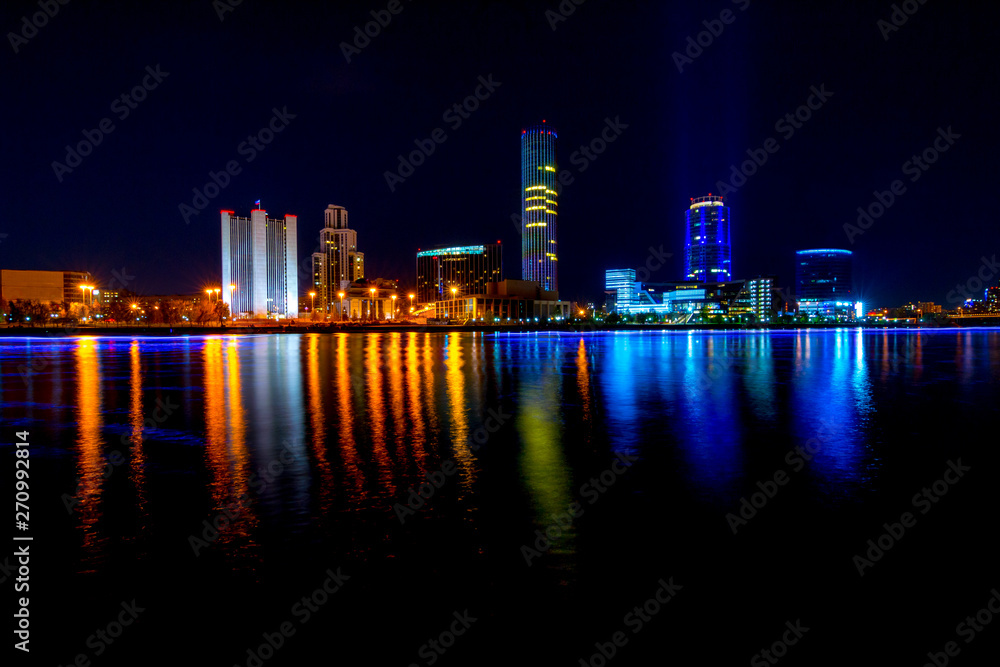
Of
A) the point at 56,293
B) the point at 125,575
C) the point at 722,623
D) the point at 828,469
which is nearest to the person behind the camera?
the point at 722,623

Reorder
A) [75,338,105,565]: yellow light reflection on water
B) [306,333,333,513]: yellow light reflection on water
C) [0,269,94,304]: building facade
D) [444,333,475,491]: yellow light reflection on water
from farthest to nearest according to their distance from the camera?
[0,269,94,304]: building facade, [444,333,475,491]: yellow light reflection on water, [306,333,333,513]: yellow light reflection on water, [75,338,105,565]: yellow light reflection on water

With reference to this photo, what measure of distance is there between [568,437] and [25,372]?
22350mm

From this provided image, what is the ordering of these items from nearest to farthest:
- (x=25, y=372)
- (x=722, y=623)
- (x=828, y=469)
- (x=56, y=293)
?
(x=722, y=623), (x=828, y=469), (x=25, y=372), (x=56, y=293)

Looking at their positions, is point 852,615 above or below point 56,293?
below

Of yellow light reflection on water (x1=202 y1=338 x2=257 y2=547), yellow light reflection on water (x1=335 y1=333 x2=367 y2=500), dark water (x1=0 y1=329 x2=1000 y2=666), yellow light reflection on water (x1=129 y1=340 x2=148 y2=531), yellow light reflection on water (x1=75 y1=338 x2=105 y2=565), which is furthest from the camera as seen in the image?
yellow light reflection on water (x1=335 y1=333 x2=367 y2=500)

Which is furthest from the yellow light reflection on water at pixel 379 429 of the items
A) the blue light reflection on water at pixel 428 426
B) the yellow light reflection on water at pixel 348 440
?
the yellow light reflection on water at pixel 348 440

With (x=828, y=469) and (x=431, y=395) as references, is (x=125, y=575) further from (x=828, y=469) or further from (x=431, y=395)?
(x=431, y=395)

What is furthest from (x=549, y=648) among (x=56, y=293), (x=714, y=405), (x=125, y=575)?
(x=56, y=293)

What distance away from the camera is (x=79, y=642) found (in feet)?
12.4

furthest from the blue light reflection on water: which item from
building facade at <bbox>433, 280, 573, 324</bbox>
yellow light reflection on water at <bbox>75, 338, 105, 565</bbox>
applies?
building facade at <bbox>433, 280, 573, 324</bbox>

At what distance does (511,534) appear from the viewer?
5.24m

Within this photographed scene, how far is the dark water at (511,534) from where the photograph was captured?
380cm

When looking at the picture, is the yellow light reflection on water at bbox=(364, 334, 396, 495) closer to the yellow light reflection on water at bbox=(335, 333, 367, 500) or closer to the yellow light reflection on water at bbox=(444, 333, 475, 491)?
the yellow light reflection on water at bbox=(335, 333, 367, 500)

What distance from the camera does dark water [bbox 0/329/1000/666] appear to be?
3.80m
